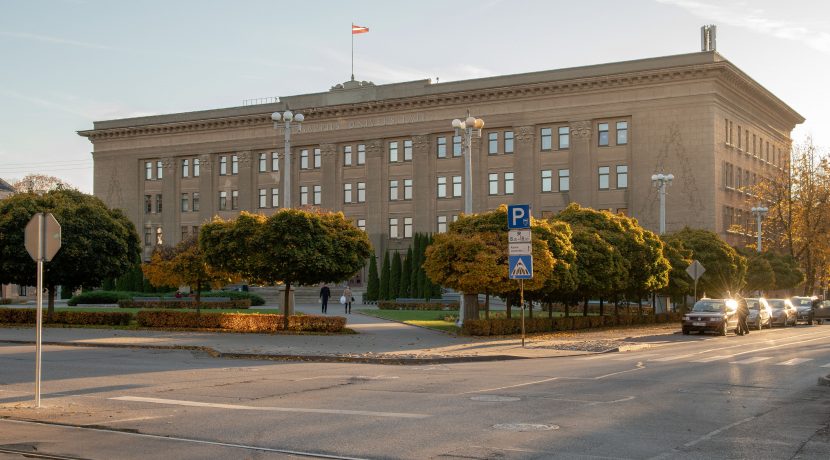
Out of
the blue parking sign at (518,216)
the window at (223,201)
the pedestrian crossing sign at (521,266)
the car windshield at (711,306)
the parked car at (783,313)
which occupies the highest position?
the window at (223,201)

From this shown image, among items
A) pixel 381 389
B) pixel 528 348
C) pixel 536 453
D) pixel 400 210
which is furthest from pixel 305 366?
pixel 400 210

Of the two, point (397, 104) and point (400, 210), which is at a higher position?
point (397, 104)

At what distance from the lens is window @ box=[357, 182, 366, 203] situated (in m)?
90.6

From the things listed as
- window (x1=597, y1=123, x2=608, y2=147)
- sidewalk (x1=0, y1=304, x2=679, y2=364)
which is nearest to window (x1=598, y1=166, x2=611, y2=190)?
window (x1=597, y1=123, x2=608, y2=147)

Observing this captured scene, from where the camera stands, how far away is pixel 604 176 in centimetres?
7950

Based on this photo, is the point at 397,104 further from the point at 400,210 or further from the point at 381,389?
the point at 381,389

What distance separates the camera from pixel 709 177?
74688 millimetres

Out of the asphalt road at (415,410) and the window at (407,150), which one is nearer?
the asphalt road at (415,410)

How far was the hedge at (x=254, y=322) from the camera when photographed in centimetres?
3506

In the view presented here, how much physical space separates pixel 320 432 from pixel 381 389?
5.26m

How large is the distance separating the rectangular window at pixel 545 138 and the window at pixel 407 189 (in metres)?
13.5

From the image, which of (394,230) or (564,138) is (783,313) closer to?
(564,138)

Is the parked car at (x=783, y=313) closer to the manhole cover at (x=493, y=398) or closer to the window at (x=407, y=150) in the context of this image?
the window at (x=407, y=150)

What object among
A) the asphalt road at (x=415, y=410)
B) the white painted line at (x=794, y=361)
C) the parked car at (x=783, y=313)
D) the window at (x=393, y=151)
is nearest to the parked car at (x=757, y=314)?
the parked car at (x=783, y=313)
